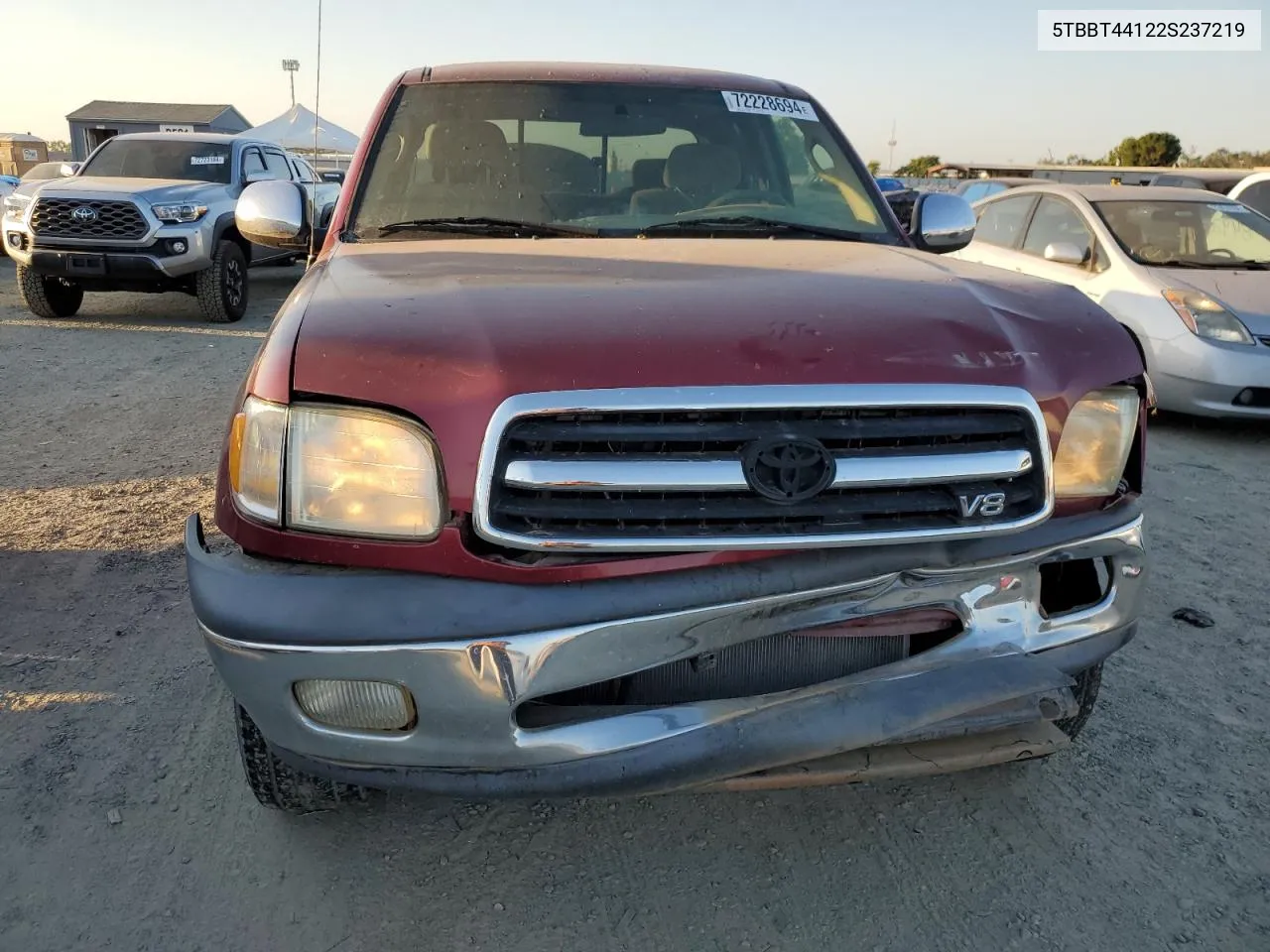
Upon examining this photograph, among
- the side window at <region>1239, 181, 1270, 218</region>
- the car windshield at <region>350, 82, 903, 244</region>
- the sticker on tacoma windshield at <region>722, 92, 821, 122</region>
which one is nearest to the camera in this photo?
the car windshield at <region>350, 82, 903, 244</region>

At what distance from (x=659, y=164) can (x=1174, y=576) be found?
2.56 meters

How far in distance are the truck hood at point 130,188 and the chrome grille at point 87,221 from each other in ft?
0.26

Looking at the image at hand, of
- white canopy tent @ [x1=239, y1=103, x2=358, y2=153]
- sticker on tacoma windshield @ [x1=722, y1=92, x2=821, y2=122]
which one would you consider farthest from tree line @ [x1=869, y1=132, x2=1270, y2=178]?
sticker on tacoma windshield @ [x1=722, y1=92, x2=821, y2=122]

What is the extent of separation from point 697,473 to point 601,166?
1651 mm

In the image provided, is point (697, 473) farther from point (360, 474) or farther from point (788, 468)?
point (360, 474)

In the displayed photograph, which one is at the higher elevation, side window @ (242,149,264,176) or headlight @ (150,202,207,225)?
side window @ (242,149,264,176)

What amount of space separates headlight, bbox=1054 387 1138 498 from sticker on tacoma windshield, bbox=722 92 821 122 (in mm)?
1800

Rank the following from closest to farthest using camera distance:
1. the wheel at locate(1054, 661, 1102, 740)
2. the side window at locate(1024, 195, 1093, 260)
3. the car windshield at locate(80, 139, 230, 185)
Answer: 1. the wheel at locate(1054, 661, 1102, 740)
2. the side window at locate(1024, 195, 1093, 260)
3. the car windshield at locate(80, 139, 230, 185)

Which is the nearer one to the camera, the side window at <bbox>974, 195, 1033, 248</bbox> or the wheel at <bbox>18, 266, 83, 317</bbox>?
the side window at <bbox>974, 195, 1033, 248</bbox>

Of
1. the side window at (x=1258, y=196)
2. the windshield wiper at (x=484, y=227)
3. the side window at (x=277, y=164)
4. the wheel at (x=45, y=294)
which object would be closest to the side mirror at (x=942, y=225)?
the windshield wiper at (x=484, y=227)

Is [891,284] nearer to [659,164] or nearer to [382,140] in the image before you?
[659,164]

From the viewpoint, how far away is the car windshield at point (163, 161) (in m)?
9.85

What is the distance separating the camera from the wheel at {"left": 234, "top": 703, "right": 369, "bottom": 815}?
2.08m

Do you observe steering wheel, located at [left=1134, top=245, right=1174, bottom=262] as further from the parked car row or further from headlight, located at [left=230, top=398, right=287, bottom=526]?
headlight, located at [left=230, top=398, right=287, bottom=526]
